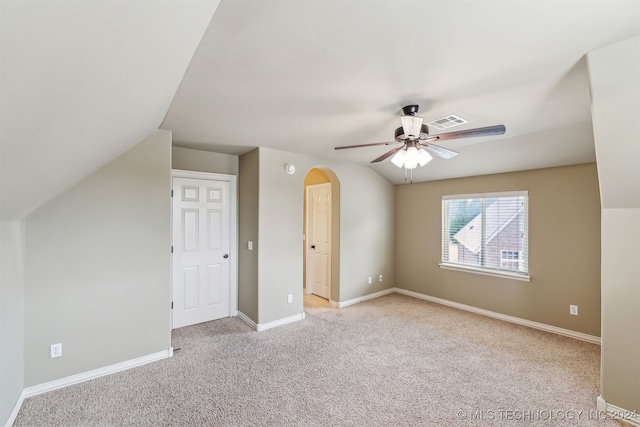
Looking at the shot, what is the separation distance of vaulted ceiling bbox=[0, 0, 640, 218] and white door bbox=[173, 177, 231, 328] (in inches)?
51.0

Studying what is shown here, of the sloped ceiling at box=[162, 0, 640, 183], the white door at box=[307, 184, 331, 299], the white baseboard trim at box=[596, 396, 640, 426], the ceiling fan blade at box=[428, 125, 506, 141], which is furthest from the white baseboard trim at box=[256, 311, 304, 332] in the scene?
the white baseboard trim at box=[596, 396, 640, 426]

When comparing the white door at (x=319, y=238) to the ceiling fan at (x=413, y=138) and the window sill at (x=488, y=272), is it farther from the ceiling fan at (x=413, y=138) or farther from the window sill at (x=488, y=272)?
the ceiling fan at (x=413, y=138)

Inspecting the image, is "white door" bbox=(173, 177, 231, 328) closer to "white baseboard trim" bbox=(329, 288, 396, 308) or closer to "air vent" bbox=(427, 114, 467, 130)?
"white baseboard trim" bbox=(329, 288, 396, 308)

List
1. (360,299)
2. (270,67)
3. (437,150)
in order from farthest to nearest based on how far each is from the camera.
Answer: (360,299) < (437,150) < (270,67)

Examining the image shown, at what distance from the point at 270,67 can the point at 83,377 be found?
312cm

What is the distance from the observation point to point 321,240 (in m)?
5.18

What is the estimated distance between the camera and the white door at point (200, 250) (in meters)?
3.79

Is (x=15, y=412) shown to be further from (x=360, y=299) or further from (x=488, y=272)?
(x=488, y=272)

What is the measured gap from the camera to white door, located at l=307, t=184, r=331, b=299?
16.4 ft

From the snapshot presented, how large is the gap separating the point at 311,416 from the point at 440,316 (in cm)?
279

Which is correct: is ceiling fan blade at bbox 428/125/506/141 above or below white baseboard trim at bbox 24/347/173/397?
above

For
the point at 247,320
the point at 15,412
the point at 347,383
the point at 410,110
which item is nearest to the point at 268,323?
the point at 247,320

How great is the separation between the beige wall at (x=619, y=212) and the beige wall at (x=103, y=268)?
362 cm

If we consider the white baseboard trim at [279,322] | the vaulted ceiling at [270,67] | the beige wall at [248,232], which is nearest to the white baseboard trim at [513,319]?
the white baseboard trim at [279,322]
